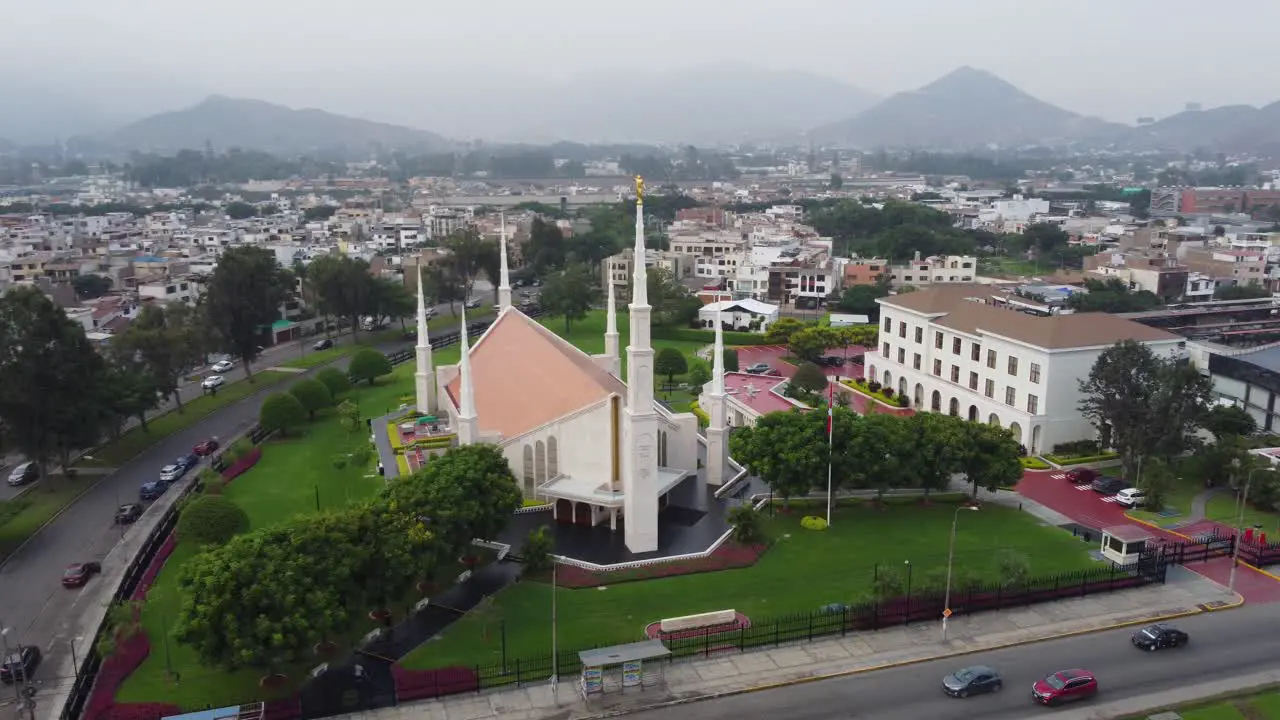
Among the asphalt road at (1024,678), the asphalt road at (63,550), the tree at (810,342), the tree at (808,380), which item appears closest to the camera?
the asphalt road at (1024,678)

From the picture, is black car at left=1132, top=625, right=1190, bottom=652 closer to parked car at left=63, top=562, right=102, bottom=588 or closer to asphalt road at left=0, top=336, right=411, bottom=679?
asphalt road at left=0, top=336, right=411, bottom=679

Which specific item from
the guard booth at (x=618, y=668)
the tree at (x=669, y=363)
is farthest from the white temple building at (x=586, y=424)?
the tree at (x=669, y=363)

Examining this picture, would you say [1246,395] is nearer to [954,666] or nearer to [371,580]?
[954,666]

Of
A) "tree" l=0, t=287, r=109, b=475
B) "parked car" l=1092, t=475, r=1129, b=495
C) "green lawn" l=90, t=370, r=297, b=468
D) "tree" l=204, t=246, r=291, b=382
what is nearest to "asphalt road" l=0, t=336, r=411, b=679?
"green lawn" l=90, t=370, r=297, b=468

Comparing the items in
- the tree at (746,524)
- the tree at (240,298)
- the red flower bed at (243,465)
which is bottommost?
the red flower bed at (243,465)

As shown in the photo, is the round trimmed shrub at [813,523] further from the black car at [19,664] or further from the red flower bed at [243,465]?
the red flower bed at [243,465]

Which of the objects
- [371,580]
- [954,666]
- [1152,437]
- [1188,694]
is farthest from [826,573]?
[1152,437]
